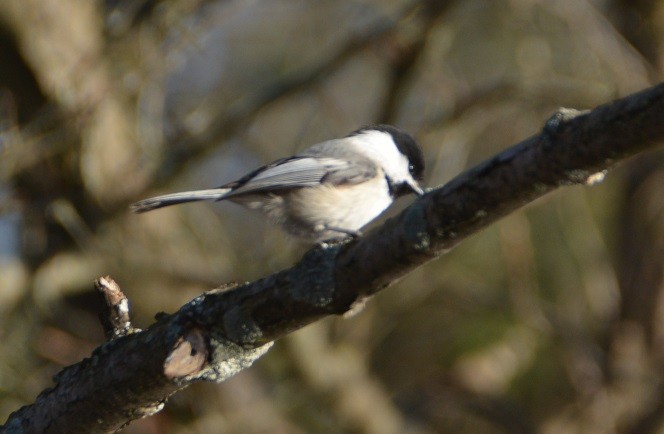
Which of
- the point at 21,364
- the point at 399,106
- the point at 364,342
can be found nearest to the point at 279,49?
the point at 399,106

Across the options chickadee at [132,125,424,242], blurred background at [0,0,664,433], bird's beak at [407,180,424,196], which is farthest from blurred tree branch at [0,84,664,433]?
blurred background at [0,0,664,433]

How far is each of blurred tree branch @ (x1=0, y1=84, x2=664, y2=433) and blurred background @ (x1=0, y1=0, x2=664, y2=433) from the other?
1.90 metres

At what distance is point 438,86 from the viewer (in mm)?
4109

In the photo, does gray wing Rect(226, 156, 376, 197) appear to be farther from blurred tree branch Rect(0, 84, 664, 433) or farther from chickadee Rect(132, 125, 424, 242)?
blurred tree branch Rect(0, 84, 664, 433)

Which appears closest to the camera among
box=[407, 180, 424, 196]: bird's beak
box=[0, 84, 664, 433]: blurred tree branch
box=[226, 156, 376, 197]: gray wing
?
box=[0, 84, 664, 433]: blurred tree branch

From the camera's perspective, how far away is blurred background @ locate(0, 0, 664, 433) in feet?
11.8

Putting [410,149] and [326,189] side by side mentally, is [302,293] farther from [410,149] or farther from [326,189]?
[410,149]

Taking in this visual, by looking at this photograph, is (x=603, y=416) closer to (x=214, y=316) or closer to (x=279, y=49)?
(x=214, y=316)

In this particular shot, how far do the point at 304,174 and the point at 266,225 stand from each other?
→ 1.12 meters

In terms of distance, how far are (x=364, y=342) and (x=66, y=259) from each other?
1.66 meters

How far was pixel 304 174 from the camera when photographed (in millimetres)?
2994

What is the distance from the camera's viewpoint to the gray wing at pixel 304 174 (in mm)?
2900

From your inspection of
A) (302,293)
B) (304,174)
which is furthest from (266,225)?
(302,293)

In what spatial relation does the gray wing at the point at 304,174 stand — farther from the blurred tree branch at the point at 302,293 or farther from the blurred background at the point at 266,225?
the blurred tree branch at the point at 302,293
